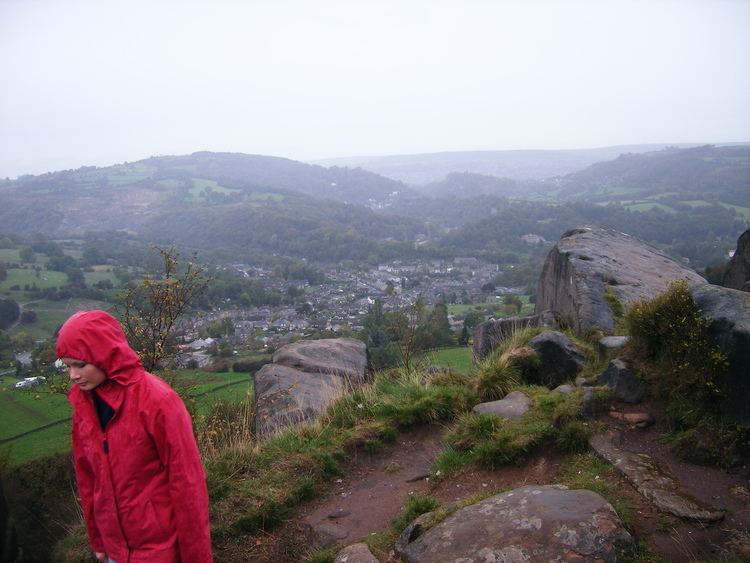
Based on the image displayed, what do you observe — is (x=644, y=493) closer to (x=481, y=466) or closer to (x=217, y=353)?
(x=481, y=466)

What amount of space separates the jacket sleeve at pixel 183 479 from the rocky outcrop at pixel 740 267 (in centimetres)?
694

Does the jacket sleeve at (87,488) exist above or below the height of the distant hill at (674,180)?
above

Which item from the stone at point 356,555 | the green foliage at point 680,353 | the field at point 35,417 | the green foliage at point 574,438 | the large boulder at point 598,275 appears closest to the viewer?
the stone at point 356,555

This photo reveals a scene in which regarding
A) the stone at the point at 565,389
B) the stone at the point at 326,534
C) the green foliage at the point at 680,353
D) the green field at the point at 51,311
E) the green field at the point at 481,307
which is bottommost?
the green field at the point at 481,307

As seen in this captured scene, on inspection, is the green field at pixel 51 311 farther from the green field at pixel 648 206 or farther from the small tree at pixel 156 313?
the green field at pixel 648 206

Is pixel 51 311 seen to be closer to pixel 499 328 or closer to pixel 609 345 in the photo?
pixel 499 328

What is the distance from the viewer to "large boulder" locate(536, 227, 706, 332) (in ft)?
26.2

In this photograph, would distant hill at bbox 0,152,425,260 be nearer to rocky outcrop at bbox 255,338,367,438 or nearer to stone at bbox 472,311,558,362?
rocky outcrop at bbox 255,338,367,438

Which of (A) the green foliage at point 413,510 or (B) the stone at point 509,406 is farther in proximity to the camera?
(B) the stone at point 509,406

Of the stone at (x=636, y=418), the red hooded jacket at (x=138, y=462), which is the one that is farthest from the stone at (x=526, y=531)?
the red hooded jacket at (x=138, y=462)

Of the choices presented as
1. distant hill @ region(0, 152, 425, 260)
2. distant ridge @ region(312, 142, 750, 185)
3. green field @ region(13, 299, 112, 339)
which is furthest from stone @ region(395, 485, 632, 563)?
distant ridge @ region(312, 142, 750, 185)

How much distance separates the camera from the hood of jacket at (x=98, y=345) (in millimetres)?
2676

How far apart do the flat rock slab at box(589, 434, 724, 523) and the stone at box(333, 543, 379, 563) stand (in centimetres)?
200

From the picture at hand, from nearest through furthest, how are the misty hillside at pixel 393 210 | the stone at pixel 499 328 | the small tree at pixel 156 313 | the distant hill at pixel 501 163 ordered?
the small tree at pixel 156 313 → the stone at pixel 499 328 → the misty hillside at pixel 393 210 → the distant hill at pixel 501 163
